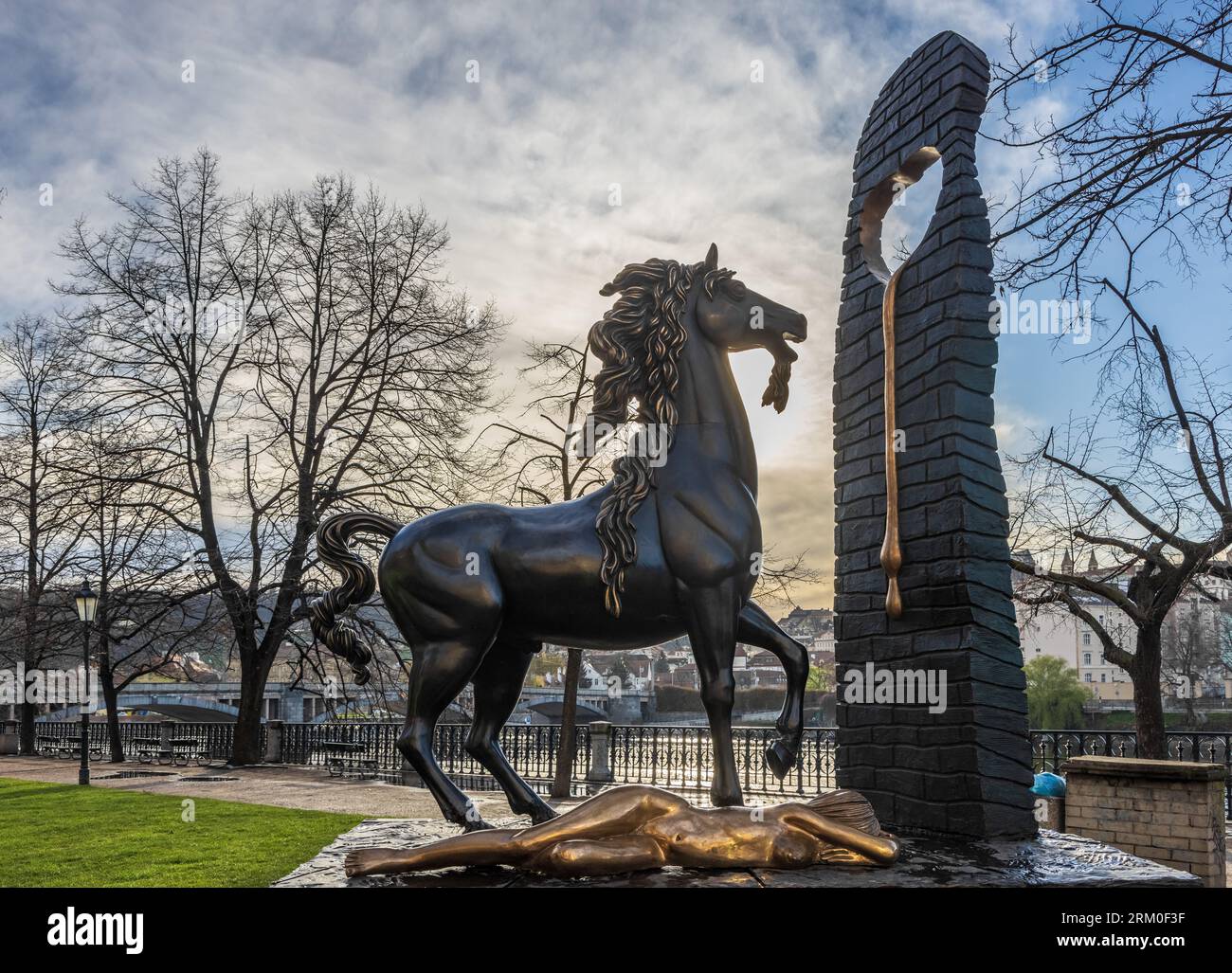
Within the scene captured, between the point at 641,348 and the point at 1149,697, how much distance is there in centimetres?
1348

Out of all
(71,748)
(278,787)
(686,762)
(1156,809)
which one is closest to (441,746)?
(278,787)

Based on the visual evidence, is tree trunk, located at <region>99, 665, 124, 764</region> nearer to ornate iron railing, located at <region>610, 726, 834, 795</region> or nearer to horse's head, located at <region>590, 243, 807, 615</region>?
ornate iron railing, located at <region>610, 726, 834, 795</region>

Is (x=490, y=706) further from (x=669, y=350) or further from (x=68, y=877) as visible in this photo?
(x=68, y=877)

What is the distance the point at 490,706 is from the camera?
3.91m

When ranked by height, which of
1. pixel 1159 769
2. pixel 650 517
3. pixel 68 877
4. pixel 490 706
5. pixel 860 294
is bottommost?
pixel 68 877

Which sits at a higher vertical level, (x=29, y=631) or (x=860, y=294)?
(x=860, y=294)

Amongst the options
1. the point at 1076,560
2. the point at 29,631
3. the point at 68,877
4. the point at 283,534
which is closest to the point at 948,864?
the point at 68,877

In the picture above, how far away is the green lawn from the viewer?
28.1ft

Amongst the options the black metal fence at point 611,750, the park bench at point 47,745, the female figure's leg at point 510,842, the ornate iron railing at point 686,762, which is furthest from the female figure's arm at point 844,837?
the park bench at point 47,745

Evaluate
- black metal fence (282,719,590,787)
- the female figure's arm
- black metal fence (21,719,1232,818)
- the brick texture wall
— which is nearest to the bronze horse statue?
the female figure's arm

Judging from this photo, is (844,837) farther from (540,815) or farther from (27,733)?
(27,733)

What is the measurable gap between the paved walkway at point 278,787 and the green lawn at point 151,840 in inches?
43.0

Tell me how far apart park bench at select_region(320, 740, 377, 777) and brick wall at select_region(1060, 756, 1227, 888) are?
1678 cm
